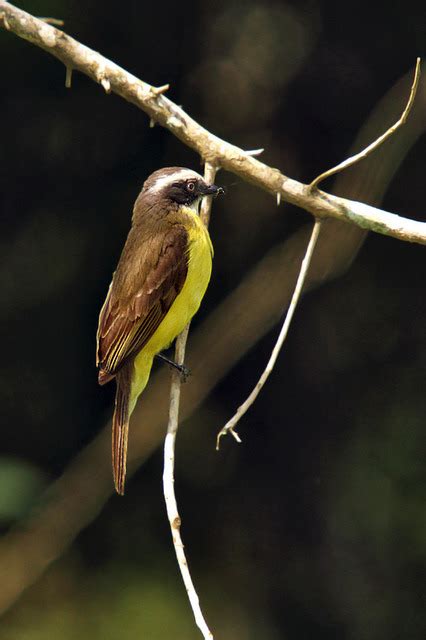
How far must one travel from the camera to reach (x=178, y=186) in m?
4.55

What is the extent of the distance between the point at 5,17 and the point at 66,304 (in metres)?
2.60

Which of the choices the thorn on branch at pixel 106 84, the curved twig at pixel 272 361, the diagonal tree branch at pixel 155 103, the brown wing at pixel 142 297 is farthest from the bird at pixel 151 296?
the curved twig at pixel 272 361

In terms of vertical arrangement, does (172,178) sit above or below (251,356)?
above

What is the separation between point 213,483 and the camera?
258 inches

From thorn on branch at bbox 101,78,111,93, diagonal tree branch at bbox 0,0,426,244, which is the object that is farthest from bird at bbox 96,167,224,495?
thorn on branch at bbox 101,78,111,93

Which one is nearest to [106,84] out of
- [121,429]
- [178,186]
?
[178,186]

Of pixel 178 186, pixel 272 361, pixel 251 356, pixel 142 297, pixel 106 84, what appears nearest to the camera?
pixel 272 361

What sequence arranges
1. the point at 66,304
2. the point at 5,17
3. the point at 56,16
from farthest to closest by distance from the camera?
the point at 66,304 < the point at 56,16 < the point at 5,17

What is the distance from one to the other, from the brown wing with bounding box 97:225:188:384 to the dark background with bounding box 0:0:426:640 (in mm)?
1844

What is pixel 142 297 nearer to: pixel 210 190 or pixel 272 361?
pixel 210 190

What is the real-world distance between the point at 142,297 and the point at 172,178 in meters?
0.59

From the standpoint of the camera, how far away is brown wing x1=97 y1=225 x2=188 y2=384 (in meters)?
4.30

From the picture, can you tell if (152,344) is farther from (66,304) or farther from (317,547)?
(317,547)

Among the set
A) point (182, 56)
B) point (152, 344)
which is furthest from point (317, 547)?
point (182, 56)
